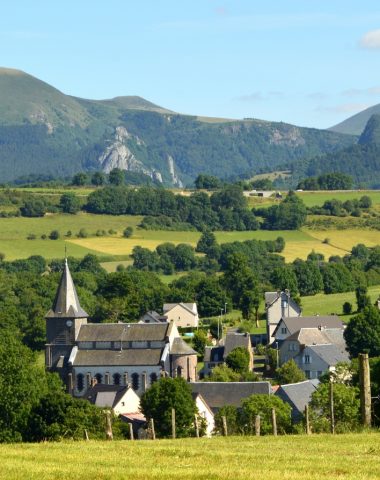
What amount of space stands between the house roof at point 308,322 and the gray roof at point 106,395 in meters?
30.0

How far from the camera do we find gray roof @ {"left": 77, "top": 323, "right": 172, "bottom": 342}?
92.4 m

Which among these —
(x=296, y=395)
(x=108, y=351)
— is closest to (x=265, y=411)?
(x=296, y=395)

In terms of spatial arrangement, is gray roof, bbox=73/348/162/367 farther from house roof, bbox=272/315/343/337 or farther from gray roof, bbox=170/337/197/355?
house roof, bbox=272/315/343/337

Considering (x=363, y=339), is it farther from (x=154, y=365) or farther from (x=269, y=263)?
(x=269, y=263)

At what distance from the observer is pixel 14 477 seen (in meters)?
23.3

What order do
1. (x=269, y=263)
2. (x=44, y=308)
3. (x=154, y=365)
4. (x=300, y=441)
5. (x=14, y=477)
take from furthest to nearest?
1. (x=269, y=263)
2. (x=44, y=308)
3. (x=154, y=365)
4. (x=300, y=441)
5. (x=14, y=477)

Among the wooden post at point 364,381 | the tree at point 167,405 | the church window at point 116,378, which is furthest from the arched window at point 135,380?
the wooden post at point 364,381

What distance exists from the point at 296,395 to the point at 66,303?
26719mm

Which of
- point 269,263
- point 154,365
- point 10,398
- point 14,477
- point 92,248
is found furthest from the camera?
point 92,248

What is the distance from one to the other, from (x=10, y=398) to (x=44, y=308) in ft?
187

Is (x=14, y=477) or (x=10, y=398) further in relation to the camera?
(x=10, y=398)

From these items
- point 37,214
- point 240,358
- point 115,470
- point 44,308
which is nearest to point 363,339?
point 240,358

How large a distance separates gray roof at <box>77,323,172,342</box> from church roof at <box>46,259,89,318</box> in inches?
55.3

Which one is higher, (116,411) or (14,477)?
(14,477)
